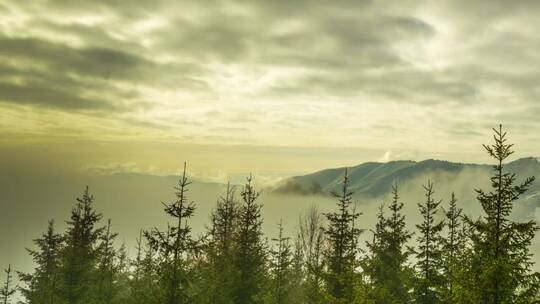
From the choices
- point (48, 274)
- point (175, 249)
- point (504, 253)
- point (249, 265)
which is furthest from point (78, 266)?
point (504, 253)

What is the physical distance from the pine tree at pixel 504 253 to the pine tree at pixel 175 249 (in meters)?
14.3

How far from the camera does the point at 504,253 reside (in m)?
17.9

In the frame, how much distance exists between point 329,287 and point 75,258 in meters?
17.2

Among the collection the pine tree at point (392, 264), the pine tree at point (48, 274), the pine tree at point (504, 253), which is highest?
the pine tree at point (504, 253)

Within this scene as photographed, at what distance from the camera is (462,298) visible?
59.6ft

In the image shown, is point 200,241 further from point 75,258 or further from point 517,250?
point 517,250

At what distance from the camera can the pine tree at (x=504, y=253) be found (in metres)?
17.2

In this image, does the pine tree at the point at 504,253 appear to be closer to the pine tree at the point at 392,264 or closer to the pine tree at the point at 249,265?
the pine tree at the point at 392,264

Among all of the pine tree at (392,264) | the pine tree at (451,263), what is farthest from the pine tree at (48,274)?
the pine tree at (451,263)

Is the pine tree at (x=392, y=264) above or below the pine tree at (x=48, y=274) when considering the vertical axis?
above

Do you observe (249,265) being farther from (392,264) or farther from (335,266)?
(392,264)

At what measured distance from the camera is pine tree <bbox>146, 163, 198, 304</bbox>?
24.3 m

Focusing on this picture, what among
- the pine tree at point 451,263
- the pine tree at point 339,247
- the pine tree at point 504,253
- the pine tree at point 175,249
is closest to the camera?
the pine tree at point 504,253

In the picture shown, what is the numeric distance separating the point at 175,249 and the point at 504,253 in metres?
15.9
